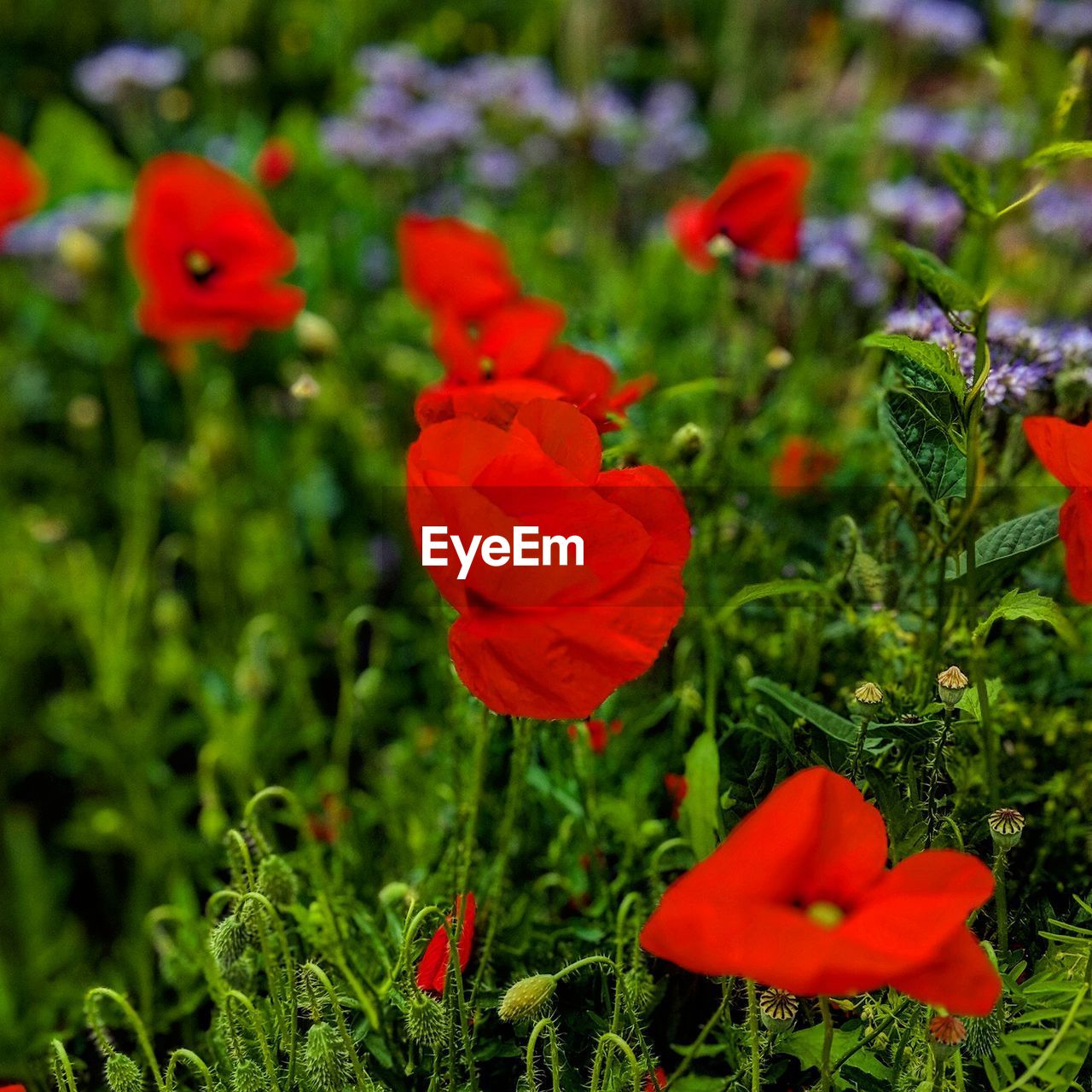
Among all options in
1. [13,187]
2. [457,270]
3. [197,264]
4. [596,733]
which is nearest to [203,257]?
[197,264]

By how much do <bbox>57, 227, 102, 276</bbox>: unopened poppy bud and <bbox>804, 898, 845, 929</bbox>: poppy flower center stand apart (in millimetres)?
1180

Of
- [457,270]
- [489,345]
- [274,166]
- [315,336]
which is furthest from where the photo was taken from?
[274,166]

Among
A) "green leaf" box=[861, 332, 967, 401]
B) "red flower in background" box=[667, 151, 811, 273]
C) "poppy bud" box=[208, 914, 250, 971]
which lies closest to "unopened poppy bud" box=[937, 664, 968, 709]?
"green leaf" box=[861, 332, 967, 401]

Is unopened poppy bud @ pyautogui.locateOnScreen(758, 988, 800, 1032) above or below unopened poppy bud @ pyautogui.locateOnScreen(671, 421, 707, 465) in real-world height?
below

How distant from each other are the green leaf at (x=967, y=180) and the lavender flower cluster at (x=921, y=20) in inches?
51.5

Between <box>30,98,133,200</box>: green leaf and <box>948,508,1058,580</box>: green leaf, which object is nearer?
<box>948,508,1058,580</box>: green leaf

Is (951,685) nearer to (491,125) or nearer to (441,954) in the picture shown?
(441,954)

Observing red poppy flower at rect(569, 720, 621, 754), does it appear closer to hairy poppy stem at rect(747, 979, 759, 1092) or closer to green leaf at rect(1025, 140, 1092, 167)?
hairy poppy stem at rect(747, 979, 759, 1092)

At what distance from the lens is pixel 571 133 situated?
1817 mm

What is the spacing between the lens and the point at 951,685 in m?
0.55

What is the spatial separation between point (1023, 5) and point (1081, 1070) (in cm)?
110

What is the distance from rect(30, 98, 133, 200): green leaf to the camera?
69.6 inches

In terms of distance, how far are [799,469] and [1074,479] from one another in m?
0.41

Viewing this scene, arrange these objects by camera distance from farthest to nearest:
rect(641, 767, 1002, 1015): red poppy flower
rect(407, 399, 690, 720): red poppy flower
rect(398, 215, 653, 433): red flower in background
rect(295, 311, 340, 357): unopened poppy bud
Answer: rect(295, 311, 340, 357): unopened poppy bud < rect(398, 215, 653, 433): red flower in background < rect(407, 399, 690, 720): red poppy flower < rect(641, 767, 1002, 1015): red poppy flower
